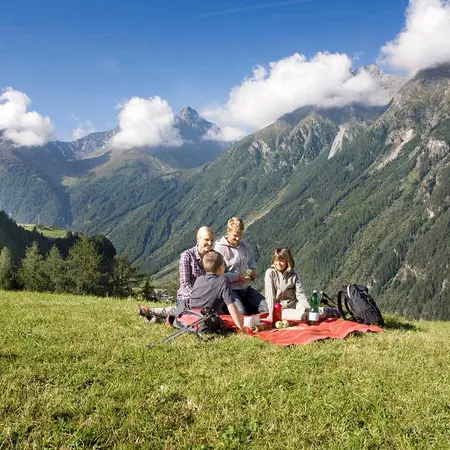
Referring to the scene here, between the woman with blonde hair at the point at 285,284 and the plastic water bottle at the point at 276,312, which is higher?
the woman with blonde hair at the point at 285,284

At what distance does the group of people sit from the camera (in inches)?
549

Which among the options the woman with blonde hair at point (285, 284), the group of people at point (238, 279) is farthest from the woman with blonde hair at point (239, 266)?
the woman with blonde hair at point (285, 284)

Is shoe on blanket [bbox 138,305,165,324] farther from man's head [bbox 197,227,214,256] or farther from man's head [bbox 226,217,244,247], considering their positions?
man's head [bbox 226,217,244,247]

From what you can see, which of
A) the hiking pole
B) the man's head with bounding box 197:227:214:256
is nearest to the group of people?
the man's head with bounding box 197:227:214:256

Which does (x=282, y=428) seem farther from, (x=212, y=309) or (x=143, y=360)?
(x=212, y=309)

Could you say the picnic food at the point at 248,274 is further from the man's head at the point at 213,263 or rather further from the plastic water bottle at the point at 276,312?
the man's head at the point at 213,263

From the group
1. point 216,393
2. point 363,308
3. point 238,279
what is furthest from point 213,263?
point 363,308

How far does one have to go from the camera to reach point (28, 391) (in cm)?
700

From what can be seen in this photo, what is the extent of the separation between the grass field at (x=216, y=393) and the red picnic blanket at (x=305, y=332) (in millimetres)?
457

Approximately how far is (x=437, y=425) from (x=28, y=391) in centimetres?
660

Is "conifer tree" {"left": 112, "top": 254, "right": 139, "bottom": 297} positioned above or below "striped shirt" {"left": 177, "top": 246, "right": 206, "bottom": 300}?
below

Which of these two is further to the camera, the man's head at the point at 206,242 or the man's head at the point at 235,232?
the man's head at the point at 235,232

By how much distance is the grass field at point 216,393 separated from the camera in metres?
6.09

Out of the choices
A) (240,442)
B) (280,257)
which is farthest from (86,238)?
(240,442)
